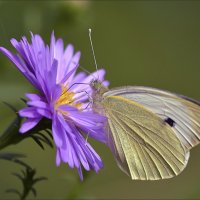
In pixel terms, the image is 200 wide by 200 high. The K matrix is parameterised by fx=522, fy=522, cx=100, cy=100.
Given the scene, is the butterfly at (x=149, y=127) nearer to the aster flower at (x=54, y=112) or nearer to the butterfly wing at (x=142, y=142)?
the butterfly wing at (x=142, y=142)

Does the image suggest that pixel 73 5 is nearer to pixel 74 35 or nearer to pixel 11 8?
pixel 11 8

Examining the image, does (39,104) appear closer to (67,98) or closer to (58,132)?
(58,132)

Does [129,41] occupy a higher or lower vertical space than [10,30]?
lower

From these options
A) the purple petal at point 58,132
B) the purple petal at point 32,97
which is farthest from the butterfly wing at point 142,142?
the purple petal at point 32,97

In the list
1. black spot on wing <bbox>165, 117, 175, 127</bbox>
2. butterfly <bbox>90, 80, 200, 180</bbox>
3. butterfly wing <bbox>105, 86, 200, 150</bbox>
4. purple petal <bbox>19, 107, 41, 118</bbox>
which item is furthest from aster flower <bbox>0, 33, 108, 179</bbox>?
black spot on wing <bbox>165, 117, 175, 127</bbox>

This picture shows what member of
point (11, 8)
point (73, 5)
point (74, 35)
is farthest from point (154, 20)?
point (11, 8)

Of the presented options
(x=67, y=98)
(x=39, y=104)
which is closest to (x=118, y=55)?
(x=67, y=98)

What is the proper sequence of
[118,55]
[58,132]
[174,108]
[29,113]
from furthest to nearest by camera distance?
[118,55] → [174,108] → [58,132] → [29,113]
